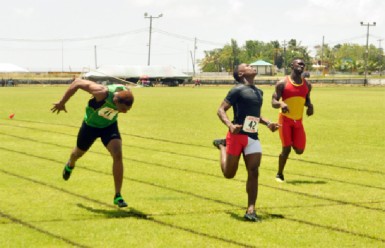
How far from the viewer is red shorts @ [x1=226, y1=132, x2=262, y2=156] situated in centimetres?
852

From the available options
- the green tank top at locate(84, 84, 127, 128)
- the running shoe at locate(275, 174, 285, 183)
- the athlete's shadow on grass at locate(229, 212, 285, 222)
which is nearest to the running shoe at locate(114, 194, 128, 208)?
the green tank top at locate(84, 84, 127, 128)

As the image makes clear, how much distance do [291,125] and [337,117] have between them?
1672cm

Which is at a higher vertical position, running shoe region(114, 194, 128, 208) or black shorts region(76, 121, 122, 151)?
black shorts region(76, 121, 122, 151)

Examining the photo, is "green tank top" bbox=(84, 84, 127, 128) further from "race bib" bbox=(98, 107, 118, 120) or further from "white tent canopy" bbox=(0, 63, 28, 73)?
"white tent canopy" bbox=(0, 63, 28, 73)

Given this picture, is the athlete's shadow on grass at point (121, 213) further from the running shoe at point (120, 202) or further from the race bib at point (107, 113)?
the race bib at point (107, 113)

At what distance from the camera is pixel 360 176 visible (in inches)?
475

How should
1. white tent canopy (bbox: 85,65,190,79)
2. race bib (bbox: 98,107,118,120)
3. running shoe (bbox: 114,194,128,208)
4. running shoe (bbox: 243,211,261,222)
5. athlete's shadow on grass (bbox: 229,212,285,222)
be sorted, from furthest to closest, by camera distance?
white tent canopy (bbox: 85,65,190,79) → running shoe (bbox: 114,194,128,208) → race bib (bbox: 98,107,118,120) → athlete's shadow on grass (bbox: 229,212,285,222) → running shoe (bbox: 243,211,261,222)

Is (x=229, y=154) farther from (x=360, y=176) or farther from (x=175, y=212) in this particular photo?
(x=360, y=176)

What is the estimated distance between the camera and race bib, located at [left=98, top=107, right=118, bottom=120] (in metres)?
8.85

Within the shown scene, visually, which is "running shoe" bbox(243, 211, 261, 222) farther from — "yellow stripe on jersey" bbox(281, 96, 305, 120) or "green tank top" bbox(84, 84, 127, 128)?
"yellow stripe on jersey" bbox(281, 96, 305, 120)

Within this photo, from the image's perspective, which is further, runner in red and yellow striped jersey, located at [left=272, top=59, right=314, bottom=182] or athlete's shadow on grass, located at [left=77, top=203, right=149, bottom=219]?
runner in red and yellow striped jersey, located at [left=272, top=59, right=314, bottom=182]

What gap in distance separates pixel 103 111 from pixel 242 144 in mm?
2017

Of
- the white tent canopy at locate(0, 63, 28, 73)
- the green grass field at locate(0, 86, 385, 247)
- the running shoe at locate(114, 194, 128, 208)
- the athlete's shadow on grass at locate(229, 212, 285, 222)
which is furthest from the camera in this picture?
the white tent canopy at locate(0, 63, 28, 73)

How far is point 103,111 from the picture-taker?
888 centimetres
